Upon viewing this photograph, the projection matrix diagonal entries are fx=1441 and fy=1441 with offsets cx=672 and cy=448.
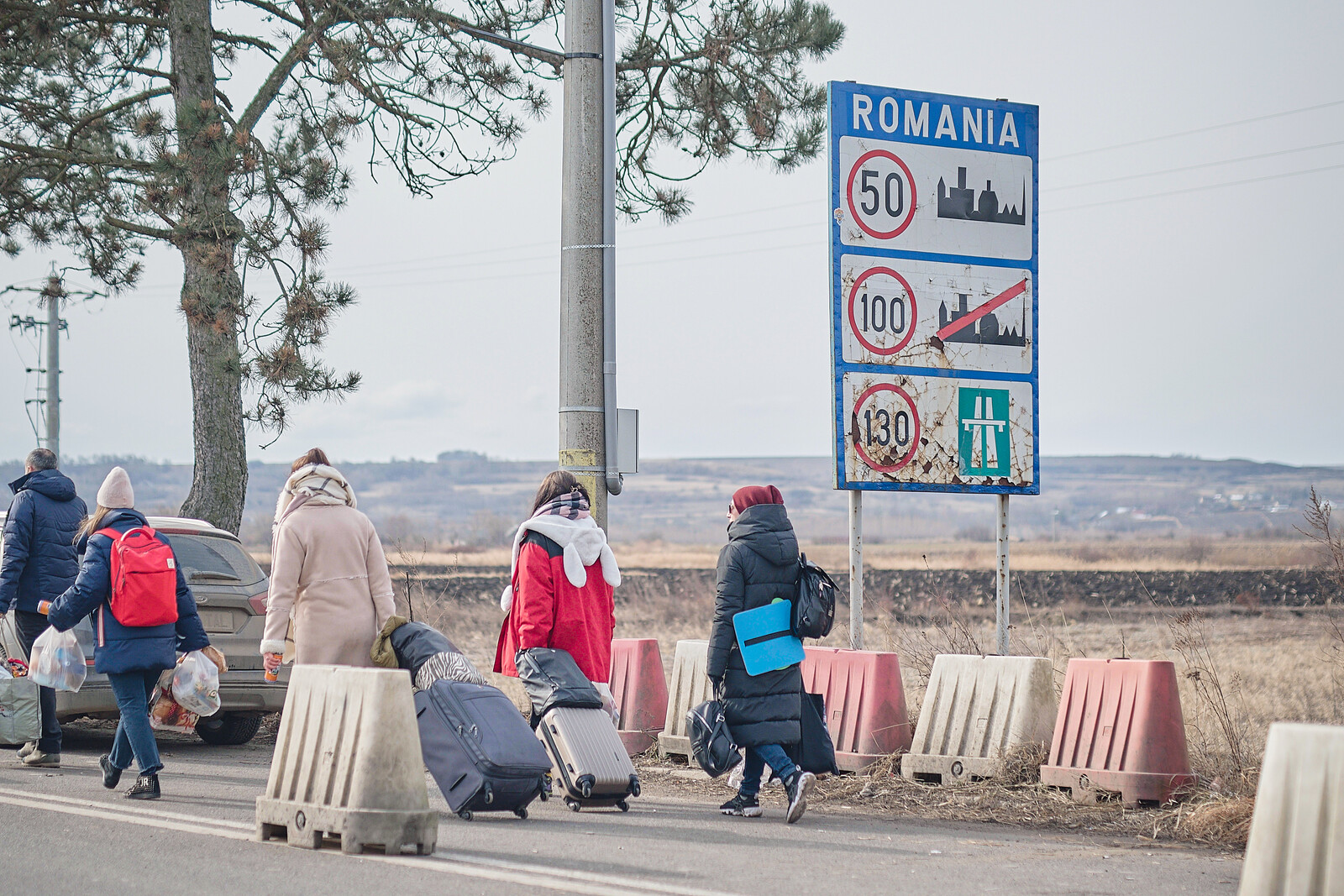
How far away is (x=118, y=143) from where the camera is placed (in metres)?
13.9

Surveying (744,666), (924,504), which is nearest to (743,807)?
(744,666)

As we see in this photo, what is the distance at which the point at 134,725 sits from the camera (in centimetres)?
801

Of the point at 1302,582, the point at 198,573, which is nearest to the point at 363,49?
the point at 198,573

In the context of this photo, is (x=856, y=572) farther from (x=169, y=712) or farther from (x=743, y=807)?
(x=169, y=712)

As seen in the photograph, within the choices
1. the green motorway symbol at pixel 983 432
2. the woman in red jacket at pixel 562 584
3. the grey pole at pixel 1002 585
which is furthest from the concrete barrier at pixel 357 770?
the green motorway symbol at pixel 983 432

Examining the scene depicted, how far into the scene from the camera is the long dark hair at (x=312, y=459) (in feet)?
25.8

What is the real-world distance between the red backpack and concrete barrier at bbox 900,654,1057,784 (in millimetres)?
4439

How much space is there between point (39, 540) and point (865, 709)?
549cm

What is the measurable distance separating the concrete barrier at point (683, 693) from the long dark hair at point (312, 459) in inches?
115

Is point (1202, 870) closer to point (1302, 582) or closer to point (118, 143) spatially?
point (118, 143)

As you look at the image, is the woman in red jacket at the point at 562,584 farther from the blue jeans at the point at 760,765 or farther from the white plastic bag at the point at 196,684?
the white plastic bag at the point at 196,684

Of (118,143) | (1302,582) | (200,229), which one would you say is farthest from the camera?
(1302,582)

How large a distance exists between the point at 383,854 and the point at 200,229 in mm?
7473

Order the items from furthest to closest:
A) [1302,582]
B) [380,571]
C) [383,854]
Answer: [1302,582] < [380,571] < [383,854]
